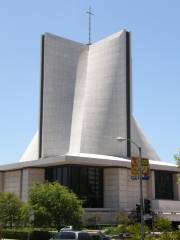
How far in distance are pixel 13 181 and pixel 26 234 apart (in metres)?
25.0

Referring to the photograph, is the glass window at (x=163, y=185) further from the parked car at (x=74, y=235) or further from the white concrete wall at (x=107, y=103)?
A: the parked car at (x=74, y=235)

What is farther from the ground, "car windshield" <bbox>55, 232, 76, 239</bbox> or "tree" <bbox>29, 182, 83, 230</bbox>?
"tree" <bbox>29, 182, 83, 230</bbox>

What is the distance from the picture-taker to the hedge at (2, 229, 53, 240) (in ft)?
137

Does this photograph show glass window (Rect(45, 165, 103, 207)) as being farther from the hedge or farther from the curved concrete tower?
the hedge

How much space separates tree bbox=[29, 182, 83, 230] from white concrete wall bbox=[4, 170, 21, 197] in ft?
70.7

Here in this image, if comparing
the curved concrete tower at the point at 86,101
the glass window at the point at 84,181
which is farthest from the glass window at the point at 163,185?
the glass window at the point at 84,181

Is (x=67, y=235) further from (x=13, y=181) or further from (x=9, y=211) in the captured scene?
(x=13, y=181)

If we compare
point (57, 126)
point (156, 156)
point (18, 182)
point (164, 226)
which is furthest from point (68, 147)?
point (164, 226)

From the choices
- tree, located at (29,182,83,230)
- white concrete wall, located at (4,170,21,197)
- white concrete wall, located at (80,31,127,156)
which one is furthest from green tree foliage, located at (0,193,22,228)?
white concrete wall, located at (80,31,127,156)

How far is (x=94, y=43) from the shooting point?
75.1 metres

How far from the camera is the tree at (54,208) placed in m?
42.9

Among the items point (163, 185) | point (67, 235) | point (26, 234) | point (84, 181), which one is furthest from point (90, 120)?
point (67, 235)

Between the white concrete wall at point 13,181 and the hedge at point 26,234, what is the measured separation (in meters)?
19.8

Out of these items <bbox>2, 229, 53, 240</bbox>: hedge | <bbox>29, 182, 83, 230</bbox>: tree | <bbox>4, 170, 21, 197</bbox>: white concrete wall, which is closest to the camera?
<bbox>2, 229, 53, 240</bbox>: hedge
